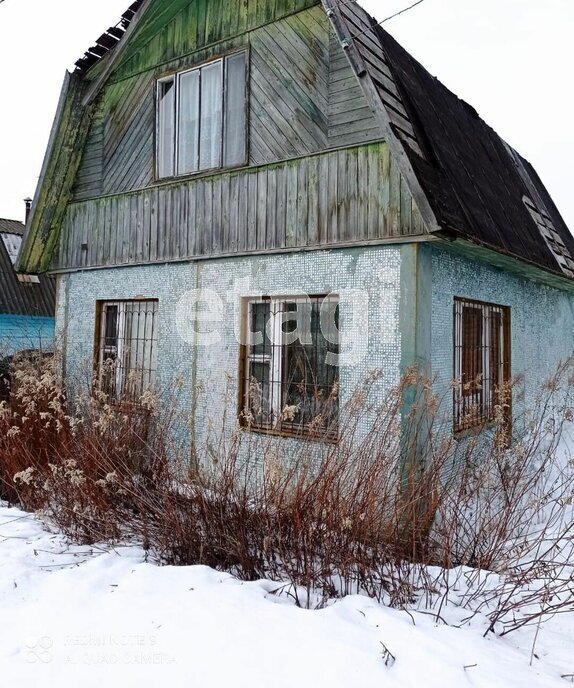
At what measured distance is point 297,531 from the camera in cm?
357

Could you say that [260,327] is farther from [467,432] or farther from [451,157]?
[451,157]

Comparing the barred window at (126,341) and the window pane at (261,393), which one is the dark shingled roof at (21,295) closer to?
the barred window at (126,341)

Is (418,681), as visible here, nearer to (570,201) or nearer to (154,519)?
(154,519)

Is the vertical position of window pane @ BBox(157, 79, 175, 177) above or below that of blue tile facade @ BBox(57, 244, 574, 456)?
above

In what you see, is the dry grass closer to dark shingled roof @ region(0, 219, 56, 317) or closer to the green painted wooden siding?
the green painted wooden siding

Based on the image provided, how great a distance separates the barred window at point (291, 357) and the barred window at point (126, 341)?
163 centimetres

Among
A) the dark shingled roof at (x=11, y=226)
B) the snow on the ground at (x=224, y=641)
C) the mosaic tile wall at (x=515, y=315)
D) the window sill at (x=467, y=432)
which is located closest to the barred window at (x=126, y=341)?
the snow on the ground at (x=224, y=641)

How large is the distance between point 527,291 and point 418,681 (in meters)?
6.53

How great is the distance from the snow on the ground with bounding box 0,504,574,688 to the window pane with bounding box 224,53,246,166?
460 centimetres

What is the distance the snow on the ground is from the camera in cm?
264

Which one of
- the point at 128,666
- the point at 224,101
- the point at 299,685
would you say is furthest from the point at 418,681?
the point at 224,101

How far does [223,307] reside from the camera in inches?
240

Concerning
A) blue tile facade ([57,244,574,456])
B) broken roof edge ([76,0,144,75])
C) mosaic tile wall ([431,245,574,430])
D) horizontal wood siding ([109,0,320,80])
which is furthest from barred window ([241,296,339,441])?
broken roof edge ([76,0,144,75])

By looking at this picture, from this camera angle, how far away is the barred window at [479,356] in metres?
A: 5.81
